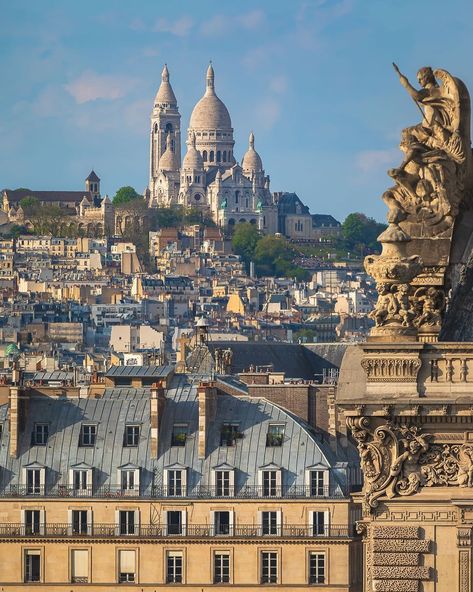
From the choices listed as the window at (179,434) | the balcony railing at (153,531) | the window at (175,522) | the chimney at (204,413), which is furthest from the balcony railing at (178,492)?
the window at (179,434)

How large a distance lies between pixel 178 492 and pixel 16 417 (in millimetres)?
3209

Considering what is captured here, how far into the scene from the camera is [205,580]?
180 feet

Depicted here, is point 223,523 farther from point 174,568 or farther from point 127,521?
point 127,521

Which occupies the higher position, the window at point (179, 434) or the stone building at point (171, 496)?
the window at point (179, 434)

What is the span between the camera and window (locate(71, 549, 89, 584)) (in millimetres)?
55688

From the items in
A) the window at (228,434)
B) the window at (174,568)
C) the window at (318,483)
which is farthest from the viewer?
the window at (228,434)

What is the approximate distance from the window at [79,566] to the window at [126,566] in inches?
20.8

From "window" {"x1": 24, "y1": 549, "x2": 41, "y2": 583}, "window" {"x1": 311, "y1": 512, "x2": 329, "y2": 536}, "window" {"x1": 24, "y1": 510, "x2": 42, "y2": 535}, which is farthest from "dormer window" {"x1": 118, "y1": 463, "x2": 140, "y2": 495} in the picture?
"window" {"x1": 311, "y1": 512, "x2": 329, "y2": 536}

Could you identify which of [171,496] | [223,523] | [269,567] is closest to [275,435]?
[171,496]

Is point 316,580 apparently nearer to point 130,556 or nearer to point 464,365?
point 130,556

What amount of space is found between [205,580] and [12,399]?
224 inches

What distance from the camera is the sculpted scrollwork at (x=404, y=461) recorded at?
23.1 meters

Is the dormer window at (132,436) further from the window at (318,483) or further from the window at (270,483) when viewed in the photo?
the window at (318,483)

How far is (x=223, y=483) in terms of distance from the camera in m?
57.1
